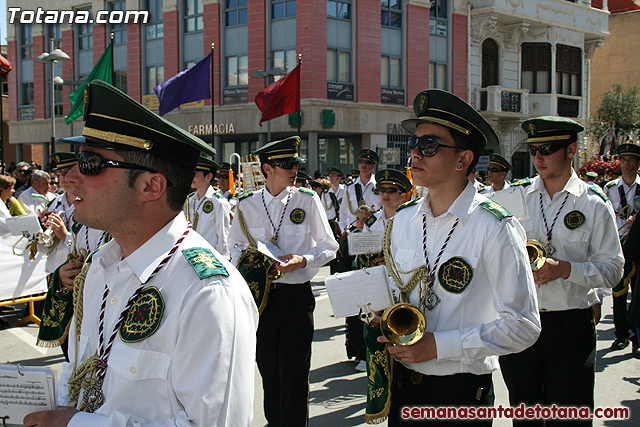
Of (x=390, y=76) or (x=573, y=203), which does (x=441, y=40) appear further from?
(x=573, y=203)

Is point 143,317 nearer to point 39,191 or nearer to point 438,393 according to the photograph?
point 438,393

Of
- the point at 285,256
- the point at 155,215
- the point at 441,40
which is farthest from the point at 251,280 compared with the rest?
the point at 441,40

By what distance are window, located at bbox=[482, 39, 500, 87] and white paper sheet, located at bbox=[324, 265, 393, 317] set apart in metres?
32.2

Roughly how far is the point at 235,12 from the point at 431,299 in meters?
28.8

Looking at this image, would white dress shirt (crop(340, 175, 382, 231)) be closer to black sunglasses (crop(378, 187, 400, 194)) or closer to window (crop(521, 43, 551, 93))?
black sunglasses (crop(378, 187, 400, 194))

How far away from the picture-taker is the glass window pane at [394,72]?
30219 mm

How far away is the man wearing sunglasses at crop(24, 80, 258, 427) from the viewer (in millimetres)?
1814

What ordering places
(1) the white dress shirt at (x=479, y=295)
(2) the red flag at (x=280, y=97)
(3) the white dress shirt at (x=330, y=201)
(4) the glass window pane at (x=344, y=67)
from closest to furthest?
(1) the white dress shirt at (x=479, y=295), (3) the white dress shirt at (x=330, y=201), (2) the red flag at (x=280, y=97), (4) the glass window pane at (x=344, y=67)

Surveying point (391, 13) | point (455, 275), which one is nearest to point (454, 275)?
point (455, 275)

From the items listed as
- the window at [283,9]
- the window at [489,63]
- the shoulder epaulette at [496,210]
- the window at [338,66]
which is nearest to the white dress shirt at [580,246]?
the shoulder epaulette at [496,210]

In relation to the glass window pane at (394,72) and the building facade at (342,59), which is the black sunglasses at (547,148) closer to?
the building facade at (342,59)

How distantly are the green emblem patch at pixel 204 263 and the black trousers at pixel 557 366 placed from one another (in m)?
2.73

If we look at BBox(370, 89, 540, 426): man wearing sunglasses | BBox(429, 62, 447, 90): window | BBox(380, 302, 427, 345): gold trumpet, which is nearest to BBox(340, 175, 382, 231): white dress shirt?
BBox(370, 89, 540, 426): man wearing sunglasses

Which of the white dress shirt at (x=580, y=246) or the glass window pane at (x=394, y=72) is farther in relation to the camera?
the glass window pane at (x=394, y=72)
